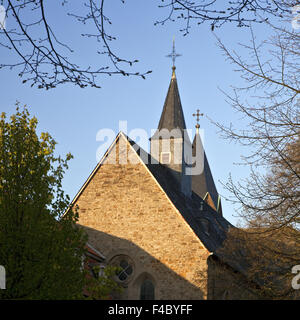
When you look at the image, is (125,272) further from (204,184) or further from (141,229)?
(204,184)

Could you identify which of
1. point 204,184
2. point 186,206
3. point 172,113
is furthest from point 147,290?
point 204,184

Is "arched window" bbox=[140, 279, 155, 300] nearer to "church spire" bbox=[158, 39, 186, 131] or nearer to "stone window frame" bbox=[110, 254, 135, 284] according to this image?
"stone window frame" bbox=[110, 254, 135, 284]

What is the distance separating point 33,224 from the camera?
9.96m

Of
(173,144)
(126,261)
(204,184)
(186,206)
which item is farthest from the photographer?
(204,184)

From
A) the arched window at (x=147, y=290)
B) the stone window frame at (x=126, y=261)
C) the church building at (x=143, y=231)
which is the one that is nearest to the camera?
the church building at (x=143, y=231)

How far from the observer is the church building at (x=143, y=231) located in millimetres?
18016

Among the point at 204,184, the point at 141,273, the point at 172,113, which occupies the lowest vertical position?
the point at 141,273

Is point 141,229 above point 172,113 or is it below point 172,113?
below

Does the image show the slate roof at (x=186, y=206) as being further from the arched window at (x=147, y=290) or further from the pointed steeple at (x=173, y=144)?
the arched window at (x=147, y=290)

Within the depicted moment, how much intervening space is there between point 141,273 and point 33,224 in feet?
30.4

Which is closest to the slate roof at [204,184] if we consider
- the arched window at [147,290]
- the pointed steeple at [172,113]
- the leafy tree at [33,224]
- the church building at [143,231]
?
the pointed steeple at [172,113]

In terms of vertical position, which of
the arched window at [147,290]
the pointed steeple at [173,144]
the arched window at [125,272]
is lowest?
the arched window at [147,290]

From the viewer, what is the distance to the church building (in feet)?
59.1

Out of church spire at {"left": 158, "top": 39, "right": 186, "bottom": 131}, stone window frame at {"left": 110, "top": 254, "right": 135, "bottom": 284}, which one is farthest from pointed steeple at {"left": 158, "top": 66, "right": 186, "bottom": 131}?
stone window frame at {"left": 110, "top": 254, "right": 135, "bottom": 284}
